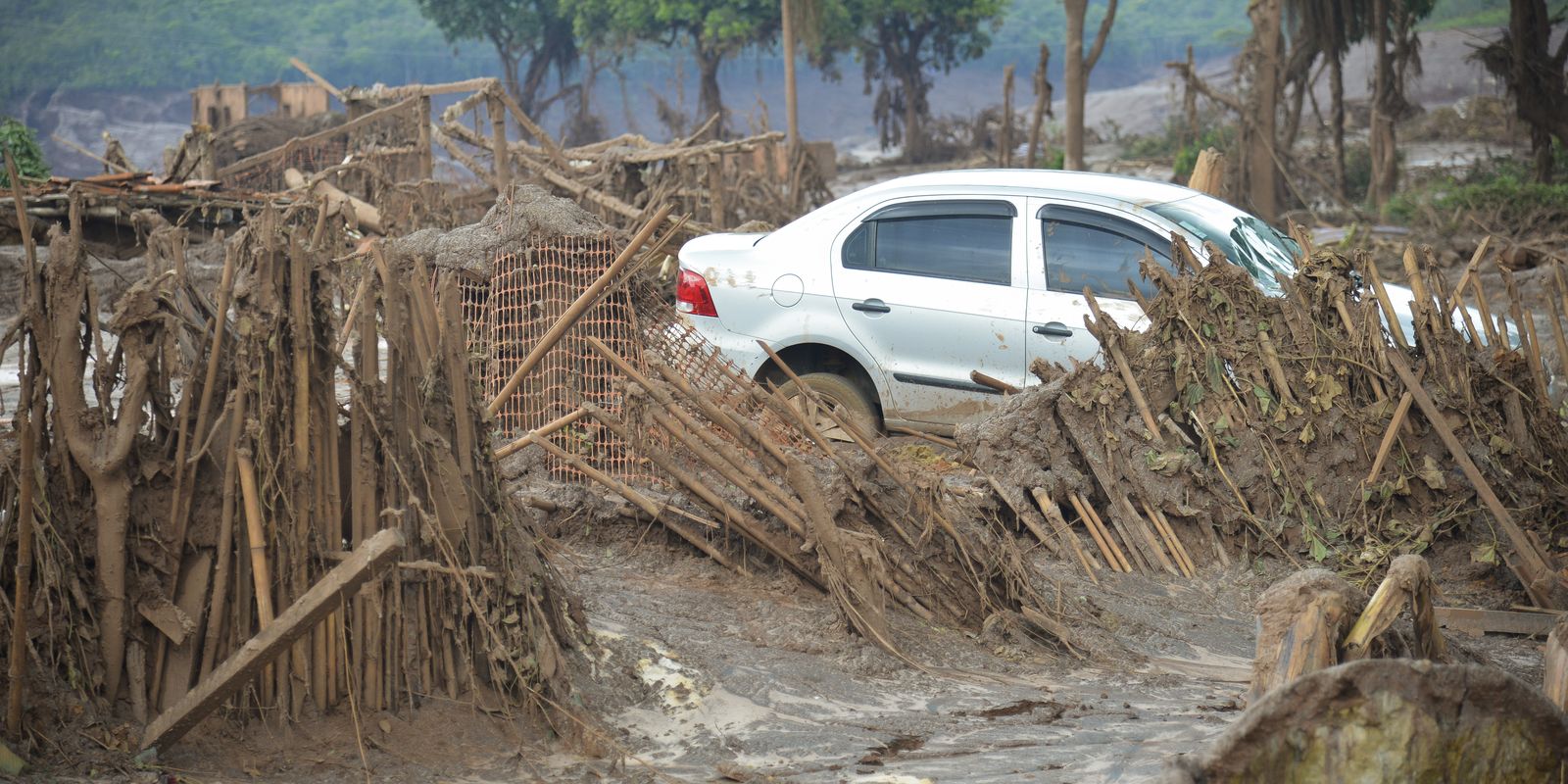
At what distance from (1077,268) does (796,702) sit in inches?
148

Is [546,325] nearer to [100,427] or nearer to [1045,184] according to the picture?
[1045,184]

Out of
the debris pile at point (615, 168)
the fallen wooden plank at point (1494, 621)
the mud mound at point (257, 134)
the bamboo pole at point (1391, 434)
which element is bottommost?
the fallen wooden plank at point (1494, 621)

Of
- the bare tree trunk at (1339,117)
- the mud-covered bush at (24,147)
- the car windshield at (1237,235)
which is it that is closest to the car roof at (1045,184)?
the car windshield at (1237,235)

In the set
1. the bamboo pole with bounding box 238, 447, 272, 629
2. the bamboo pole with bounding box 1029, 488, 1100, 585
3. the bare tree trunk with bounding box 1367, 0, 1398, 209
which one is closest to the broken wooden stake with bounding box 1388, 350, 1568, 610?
the bamboo pole with bounding box 1029, 488, 1100, 585

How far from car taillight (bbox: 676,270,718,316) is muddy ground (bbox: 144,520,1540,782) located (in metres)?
2.12

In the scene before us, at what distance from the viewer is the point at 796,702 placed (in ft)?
14.9

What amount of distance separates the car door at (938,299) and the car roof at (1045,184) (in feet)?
0.37

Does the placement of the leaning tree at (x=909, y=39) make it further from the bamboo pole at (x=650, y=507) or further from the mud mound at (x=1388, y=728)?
the mud mound at (x=1388, y=728)

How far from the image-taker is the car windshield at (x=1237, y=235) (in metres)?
7.30

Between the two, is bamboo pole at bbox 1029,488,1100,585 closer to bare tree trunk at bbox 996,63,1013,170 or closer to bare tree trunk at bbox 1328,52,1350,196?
bare tree trunk at bbox 1328,52,1350,196

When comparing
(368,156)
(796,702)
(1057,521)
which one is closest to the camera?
(796,702)

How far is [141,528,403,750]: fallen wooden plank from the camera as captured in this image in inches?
139

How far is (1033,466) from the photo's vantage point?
653 cm

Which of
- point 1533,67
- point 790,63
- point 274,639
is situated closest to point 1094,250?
point 274,639
